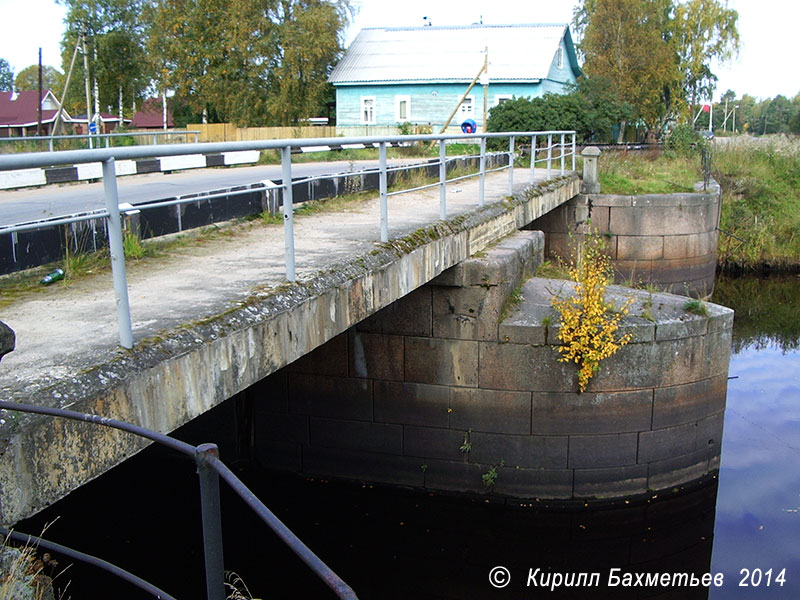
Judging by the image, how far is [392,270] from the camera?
Answer: 654cm

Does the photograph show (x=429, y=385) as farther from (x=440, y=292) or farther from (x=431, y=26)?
(x=431, y=26)

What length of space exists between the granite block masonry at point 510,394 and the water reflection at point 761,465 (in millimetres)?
799

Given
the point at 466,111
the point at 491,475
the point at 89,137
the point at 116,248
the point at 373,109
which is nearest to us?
the point at 116,248

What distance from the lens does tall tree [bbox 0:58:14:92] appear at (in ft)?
350

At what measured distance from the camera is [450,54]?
38.7 m

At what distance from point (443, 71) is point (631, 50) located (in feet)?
32.4

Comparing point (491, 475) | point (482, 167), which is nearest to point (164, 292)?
point (491, 475)

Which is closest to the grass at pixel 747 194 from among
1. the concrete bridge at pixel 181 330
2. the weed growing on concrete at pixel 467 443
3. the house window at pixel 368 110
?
the weed growing on concrete at pixel 467 443

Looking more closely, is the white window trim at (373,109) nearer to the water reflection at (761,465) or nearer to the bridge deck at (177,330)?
the water reflection at (761,465)

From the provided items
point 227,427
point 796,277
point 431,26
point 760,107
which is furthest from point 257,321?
point 760,107

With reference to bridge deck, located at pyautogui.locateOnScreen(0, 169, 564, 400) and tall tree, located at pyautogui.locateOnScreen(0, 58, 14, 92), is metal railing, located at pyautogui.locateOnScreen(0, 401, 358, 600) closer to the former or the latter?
bridge deck, located at pyautogui.locateOnScreen(0, 169, 564, 400)

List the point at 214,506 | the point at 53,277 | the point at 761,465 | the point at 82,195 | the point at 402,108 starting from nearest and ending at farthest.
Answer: the point at 214,506 → the point at 53,277 → the point at 761,465 → the point at 82,195 → the point at 402,108

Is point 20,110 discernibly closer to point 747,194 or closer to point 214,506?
point 747,194

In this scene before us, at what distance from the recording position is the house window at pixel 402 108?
3812 centimetres
